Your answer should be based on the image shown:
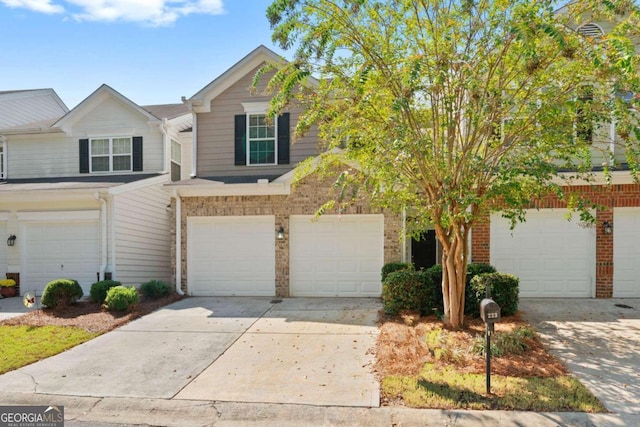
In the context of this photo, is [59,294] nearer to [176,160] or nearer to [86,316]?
[86,316]

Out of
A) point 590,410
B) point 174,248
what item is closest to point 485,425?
point 590,410

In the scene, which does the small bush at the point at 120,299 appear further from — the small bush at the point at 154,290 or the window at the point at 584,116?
the window at the point at 584,116

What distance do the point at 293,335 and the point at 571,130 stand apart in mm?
5915

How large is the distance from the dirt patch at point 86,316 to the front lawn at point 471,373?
230 inches

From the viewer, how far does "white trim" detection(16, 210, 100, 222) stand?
11453 millimetres

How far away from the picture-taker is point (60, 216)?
38.1 ft

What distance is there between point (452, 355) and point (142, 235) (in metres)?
10.7

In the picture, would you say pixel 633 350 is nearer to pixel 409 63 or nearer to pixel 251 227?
pixel 409 63


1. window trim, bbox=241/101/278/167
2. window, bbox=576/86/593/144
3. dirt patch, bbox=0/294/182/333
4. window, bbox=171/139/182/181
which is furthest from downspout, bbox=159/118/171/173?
window, bbox=576/86/593/144

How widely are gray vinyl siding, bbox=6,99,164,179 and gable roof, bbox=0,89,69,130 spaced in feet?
3.78

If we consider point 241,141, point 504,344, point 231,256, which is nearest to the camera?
point 504,344

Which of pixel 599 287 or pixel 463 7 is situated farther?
pixel 599 287

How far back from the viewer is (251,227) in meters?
11.1

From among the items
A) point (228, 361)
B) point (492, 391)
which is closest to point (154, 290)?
point (228, 361)
